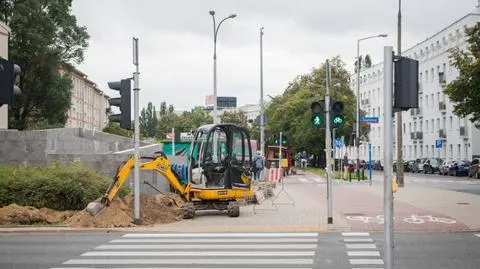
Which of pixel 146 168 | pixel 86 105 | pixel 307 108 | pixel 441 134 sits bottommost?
pixel 146 168

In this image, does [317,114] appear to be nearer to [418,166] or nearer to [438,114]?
[418,166]

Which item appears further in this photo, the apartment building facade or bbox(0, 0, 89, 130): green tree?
the apartment building facade

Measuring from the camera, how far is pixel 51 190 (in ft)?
59.5

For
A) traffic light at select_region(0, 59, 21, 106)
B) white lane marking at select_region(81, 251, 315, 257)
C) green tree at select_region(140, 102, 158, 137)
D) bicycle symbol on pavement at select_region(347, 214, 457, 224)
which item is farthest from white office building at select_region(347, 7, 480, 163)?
green tree at select_region(140, 102, 158, 137)

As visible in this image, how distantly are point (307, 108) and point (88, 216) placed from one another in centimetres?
5802

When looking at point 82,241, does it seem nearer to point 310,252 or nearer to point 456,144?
point 310,252

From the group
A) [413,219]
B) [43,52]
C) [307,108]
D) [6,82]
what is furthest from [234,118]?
[6,82]

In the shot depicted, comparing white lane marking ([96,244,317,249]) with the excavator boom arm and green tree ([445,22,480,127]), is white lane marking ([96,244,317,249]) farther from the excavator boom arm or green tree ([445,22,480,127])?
green tree ([445,22,480,127])

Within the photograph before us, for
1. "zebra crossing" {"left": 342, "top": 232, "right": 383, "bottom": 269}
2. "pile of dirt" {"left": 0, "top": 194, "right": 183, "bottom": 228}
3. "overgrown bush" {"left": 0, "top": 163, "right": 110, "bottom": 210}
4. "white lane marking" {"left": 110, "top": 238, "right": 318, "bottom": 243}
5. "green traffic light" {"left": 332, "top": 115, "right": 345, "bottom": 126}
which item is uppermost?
"green traffic light" {"left": 332, "top": 115, "right": 345, "bottom": 126}

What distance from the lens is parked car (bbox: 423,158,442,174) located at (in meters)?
67.4

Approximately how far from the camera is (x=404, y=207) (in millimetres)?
22078

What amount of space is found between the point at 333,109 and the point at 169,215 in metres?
5.36

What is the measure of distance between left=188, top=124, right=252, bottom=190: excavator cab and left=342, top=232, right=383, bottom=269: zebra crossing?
5285 millimetres

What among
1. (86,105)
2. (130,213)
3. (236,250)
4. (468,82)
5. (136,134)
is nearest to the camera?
(236,250)
